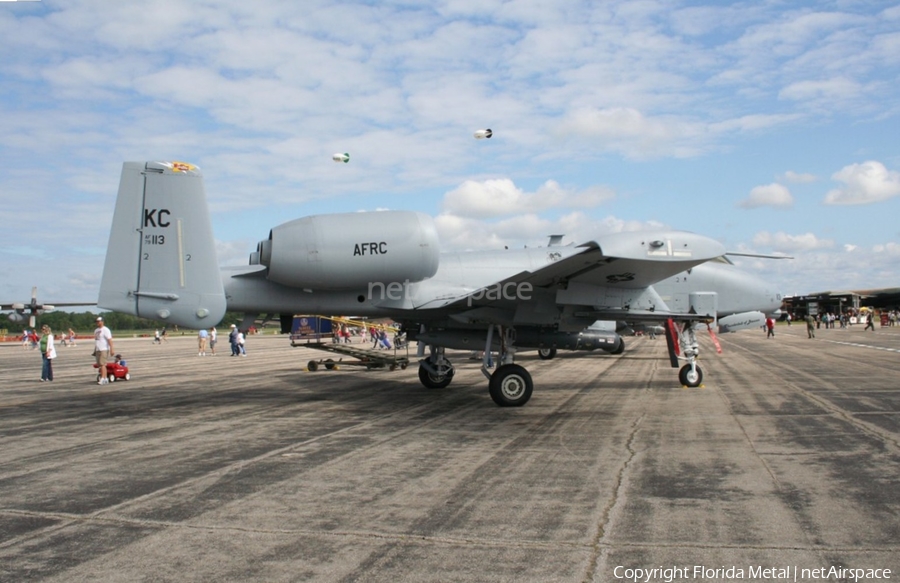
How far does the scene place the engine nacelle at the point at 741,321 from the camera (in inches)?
671

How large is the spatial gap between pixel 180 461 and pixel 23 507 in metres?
1.90

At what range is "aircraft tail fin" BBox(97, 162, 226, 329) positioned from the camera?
1004 cm

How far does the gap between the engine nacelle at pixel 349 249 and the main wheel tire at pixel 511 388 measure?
88.7 inches

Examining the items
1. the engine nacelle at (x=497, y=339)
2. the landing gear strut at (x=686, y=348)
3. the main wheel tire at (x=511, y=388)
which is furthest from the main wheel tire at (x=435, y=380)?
the landing gear strut at (x=686, y=348)

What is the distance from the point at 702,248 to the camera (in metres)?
9.38

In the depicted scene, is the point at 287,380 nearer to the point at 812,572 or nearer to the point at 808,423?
the point at 808,423

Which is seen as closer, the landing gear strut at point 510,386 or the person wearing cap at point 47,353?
the landing gear strut at point 510,386

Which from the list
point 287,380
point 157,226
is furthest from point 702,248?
point 287,380

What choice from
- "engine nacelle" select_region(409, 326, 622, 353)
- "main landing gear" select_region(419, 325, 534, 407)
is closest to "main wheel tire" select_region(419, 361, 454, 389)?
"engine nacelle" select_region(409, 326, 622, 353)

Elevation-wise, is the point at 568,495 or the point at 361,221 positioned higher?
the point at 361,221

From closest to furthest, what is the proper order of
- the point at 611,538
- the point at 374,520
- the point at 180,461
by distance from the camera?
the point at 611,538 < the point at 374,520 < the point at 180,461

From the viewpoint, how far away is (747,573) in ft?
13.1

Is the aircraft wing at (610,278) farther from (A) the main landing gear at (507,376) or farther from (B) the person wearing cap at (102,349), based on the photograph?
(B) the person wearing cap at (102,349)

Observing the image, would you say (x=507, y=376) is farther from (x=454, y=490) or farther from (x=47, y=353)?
(x=47, y=353)
